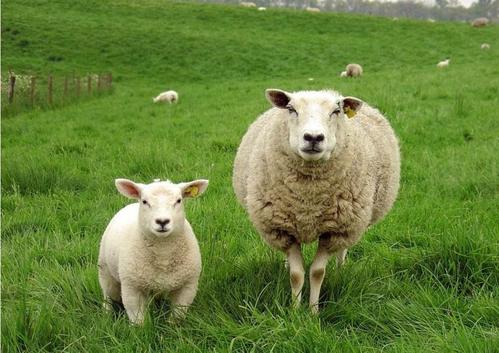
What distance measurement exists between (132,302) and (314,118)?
4.54 feet

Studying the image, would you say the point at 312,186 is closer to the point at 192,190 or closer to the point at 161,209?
the point at 192,190

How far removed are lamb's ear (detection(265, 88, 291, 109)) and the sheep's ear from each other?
90 centimetres

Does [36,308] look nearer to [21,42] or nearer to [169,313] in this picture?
[169,313]

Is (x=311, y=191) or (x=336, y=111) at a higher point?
(x=336, y=111)

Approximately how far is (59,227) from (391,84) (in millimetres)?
10082

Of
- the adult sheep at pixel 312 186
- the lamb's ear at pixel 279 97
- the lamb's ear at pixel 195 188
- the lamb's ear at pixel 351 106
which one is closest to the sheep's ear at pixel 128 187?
the lamb's ear at pixel 195 188

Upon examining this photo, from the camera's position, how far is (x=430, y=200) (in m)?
4.61

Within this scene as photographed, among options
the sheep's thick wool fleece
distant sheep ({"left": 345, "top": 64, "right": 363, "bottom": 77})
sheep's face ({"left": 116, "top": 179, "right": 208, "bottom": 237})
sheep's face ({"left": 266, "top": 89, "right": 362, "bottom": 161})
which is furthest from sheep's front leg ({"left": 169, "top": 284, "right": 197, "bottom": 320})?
distant sheep ({"left": 345, "top": 64, "right": 363, "bottom": 77})

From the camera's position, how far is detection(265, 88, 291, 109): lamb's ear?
3.12 metres

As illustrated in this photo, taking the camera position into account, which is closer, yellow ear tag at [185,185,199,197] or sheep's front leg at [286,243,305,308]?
sheep's front leg at [286,243,305,308]

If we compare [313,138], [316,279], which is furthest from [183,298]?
[313,138]

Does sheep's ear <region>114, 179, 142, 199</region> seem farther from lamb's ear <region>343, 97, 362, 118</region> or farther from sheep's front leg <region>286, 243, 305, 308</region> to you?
lamb's ear <region>343, 97, 362, 118</region>

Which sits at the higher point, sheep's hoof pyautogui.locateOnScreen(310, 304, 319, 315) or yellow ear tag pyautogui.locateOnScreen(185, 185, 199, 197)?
yellow ear tag pyautogui.locateOnScreen(185, 185, 199, 197)

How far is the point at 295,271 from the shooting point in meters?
3.09
